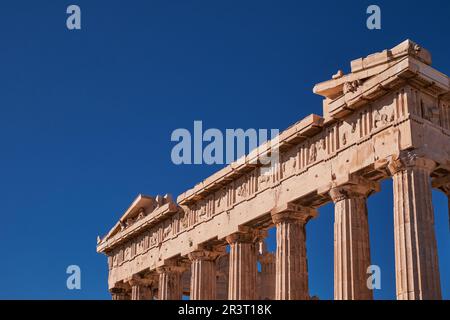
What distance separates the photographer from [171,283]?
38.7m

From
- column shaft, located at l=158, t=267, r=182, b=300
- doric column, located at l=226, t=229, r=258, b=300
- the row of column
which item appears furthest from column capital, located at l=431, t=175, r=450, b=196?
column shaft, located at l=158, t=267, r=182, b=300

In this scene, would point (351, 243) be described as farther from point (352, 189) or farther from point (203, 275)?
point (203, 275)

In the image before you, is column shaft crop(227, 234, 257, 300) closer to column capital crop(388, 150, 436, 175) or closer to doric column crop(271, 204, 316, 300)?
doric column crop(271, 204, 316, 300)

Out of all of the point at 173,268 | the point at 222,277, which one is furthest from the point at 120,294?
the point at 173,268

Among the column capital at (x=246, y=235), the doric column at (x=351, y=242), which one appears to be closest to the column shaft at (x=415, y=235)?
the doric column at (x=351, y=242)

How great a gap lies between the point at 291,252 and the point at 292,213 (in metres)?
1.47

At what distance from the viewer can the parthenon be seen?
2455 cm

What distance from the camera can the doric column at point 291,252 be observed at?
29.5m

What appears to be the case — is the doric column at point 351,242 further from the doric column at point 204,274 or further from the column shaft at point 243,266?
the doric column at point 204,274

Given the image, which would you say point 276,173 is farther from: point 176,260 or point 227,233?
point 176,260

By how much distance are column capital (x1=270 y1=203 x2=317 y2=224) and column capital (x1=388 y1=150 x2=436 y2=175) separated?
5.74 meters

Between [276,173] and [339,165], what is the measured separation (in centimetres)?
395

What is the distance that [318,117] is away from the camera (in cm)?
2880
